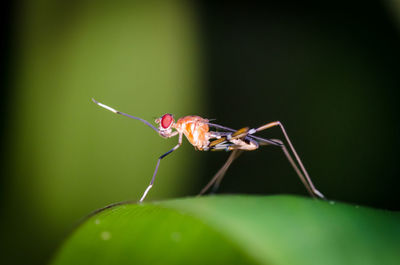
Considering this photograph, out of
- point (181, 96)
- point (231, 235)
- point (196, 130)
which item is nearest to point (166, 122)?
point (196, 130)

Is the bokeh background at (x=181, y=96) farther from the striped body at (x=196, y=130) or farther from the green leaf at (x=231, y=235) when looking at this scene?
the green leaf at (x=231, y=235)

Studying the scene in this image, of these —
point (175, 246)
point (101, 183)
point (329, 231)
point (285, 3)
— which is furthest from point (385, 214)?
point (285, 3)

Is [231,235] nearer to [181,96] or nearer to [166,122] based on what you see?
[166,122]

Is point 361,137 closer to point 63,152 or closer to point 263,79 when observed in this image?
point 263,79

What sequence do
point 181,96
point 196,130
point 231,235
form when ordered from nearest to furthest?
1. point 231,235
2. point 196,130
3. point 181,96

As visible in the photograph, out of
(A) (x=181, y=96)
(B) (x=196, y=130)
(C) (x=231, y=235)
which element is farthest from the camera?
(A) (x=181, y=96)

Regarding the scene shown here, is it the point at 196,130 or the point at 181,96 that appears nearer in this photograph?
the point at 196,130
